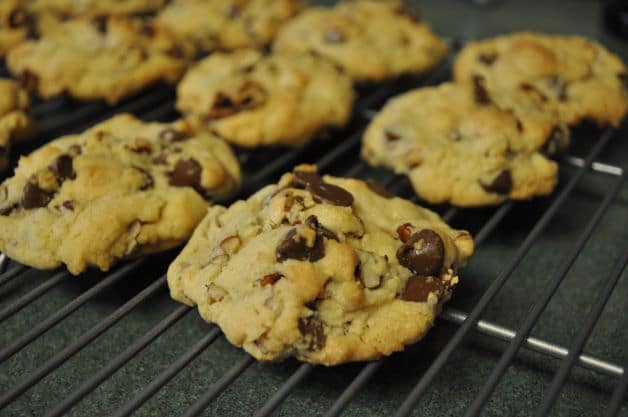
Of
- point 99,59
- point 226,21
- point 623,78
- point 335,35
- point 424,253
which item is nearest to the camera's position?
point 424,253

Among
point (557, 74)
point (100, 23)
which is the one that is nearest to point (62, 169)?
point (100, 23)

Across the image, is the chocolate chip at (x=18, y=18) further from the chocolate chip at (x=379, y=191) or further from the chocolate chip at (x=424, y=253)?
the chocolate chip at (x=424, y=253)

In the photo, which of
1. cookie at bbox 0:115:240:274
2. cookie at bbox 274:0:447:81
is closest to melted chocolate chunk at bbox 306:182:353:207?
cookie at bbox 0:115:240:274

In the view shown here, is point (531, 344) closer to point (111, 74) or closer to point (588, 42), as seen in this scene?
point (588, 42)

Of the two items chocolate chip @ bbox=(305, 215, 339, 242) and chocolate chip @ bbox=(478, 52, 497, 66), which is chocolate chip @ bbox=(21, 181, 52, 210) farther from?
chocolate chip @ bbox=(478, 52, 497, 66)

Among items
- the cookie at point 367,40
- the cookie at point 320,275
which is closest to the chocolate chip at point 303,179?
the cookie at point 320,275

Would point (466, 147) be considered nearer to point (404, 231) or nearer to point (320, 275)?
point (404, 231)

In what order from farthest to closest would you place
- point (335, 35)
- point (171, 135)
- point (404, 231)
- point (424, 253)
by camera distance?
1. point (335, 35)
2. point (171, 135)
3. point (404, 231)
4. point (424, 253)
